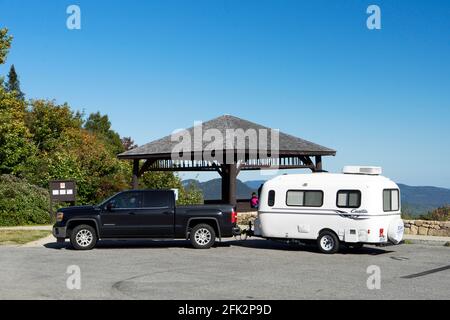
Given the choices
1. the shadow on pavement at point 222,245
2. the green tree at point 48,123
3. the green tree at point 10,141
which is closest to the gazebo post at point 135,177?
the shadow on pavement at point 222,245

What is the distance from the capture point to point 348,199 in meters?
17.5

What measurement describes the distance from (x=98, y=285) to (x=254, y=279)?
3.15 meters

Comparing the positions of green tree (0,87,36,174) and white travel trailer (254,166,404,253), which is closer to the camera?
white travel trailer (254,166,404,253)

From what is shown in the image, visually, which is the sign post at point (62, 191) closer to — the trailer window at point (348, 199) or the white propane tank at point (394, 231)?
the trailer window at point (348, 199)

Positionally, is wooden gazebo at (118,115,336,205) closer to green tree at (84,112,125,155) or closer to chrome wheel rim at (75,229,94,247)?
chrome wheel rim at (75,229,94,247)

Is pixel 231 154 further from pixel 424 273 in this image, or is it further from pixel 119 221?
pixel 424 273

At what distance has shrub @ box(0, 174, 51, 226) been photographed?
93.2 ft

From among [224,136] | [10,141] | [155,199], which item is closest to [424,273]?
[155,199]

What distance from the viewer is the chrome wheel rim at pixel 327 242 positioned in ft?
58.3

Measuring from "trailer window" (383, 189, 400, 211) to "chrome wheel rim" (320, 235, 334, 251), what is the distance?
177 cm

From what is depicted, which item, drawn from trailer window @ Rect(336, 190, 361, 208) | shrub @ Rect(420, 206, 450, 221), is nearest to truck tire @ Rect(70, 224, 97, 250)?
trailer window @ Rect(336, 190, 361, 208)

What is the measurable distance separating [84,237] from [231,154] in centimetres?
850

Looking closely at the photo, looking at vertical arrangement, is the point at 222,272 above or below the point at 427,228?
below

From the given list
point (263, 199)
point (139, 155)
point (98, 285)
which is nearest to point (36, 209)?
point (139, 155)
